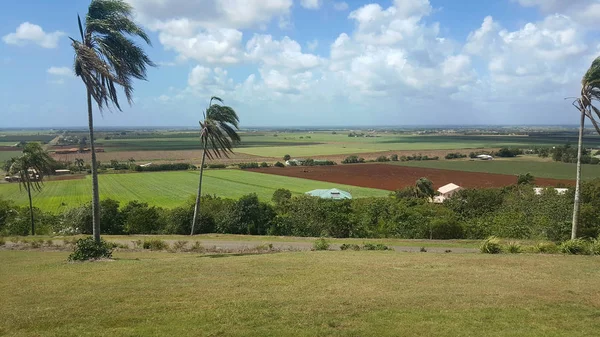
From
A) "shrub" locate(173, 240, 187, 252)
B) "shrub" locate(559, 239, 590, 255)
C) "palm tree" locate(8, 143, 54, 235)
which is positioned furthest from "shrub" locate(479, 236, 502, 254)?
"palm tree" locate(8, 143, 54, 235)

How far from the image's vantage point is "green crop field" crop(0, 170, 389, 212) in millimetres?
52281

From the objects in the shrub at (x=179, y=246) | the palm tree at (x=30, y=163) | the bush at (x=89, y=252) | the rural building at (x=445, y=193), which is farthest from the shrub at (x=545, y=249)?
the rural building at (x=445, y=193)

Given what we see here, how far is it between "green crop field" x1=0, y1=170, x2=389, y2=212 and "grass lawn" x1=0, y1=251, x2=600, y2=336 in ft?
132

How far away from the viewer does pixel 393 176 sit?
76000 mm

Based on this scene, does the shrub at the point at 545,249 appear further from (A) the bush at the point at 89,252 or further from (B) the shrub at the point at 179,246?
(A) the bush at the point at 89,252

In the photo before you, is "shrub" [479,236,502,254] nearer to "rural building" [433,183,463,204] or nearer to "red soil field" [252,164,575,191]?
"rural building" [433,183,463,204]

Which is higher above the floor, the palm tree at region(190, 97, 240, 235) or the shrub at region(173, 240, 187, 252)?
the palm tree at region(190, 97, 240, 235)

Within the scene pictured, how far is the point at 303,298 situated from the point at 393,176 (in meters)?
69.9

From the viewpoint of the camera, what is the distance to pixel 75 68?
42.9 ft

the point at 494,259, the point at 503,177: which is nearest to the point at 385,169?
the point at 503,177

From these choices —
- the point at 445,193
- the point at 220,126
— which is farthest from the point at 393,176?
the point at 220,126

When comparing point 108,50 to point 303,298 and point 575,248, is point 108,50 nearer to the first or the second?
point 303,298

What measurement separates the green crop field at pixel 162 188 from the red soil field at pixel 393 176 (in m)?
4.57

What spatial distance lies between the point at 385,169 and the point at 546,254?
7288 cm
